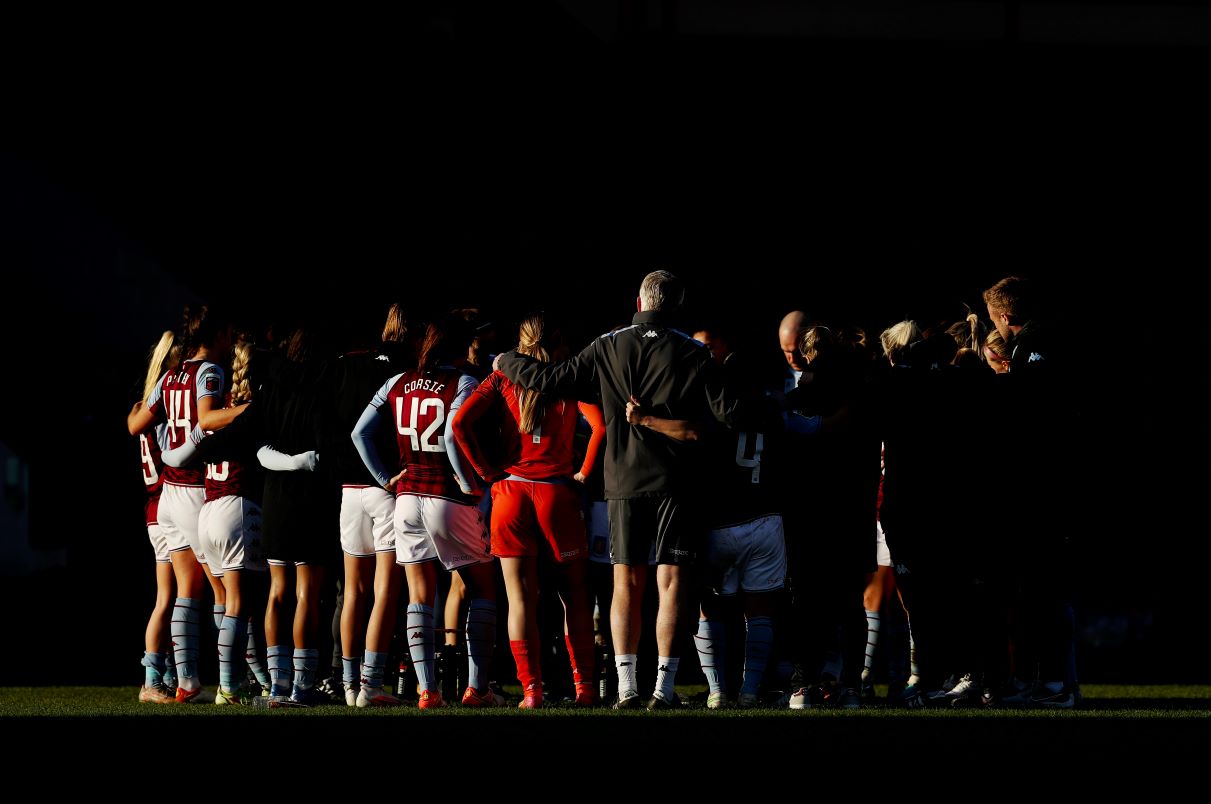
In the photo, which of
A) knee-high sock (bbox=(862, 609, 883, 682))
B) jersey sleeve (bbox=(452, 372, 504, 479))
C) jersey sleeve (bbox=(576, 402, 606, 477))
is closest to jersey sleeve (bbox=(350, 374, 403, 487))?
jersey sleeve (bbox=(452, 372, 504, 479))

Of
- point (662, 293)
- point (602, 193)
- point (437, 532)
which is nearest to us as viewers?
point (662, 293)

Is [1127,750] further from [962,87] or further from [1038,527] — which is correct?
[962,87]

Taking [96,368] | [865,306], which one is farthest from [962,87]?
[96,368]

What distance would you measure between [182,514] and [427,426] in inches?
57.5

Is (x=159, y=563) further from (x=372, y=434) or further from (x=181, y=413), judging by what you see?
(x=372, y=434)

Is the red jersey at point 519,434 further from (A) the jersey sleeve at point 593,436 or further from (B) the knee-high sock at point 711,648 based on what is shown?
(B) the knee-high sock at point 711,648

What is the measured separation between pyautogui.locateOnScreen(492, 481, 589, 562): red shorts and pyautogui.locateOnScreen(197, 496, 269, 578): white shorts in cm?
119

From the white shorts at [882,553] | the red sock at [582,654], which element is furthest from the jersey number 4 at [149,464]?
the white shorts at [882,553]

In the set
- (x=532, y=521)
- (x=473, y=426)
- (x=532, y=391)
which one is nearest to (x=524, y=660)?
(x=532, y=521)

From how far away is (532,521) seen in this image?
771cm

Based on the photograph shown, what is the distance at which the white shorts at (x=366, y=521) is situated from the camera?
25.9 feet

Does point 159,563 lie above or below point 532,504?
below

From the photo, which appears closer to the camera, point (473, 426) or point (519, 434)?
point (473, 426)

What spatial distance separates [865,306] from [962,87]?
1999mm
